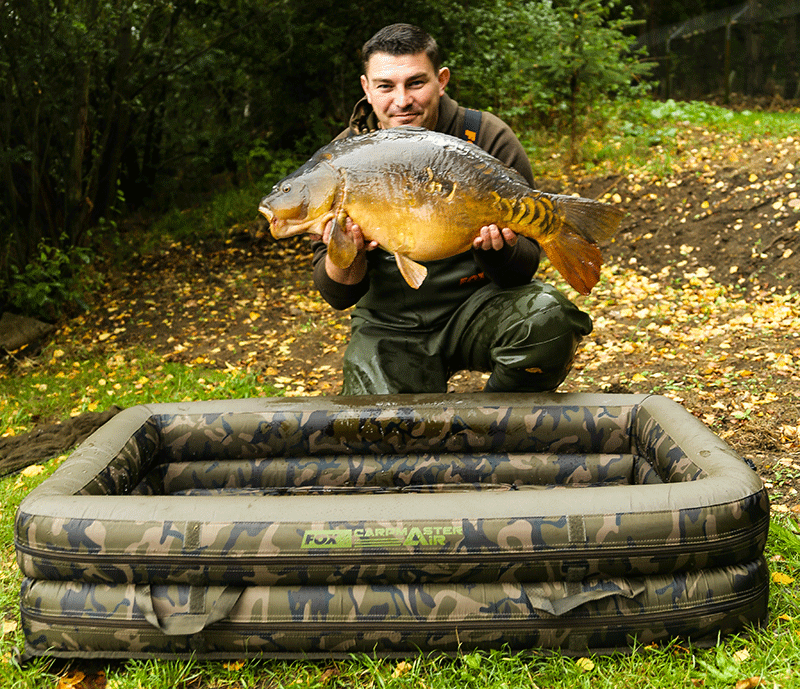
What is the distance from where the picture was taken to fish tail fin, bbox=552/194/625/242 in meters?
2.45

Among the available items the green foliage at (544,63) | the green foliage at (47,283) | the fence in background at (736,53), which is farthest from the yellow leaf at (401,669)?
the fence in background at (736,53)

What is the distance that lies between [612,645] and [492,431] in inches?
38.9

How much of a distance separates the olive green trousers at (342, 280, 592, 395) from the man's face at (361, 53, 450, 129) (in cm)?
83

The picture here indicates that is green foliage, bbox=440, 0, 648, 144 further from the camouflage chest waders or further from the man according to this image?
the camouflage chest waders

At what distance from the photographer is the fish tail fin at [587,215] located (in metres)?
2.45

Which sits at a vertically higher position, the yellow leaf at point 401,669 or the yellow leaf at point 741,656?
the yellow leaf at point 741,656

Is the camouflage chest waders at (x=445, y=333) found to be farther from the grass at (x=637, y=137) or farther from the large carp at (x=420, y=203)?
the grass at (x=637, y=137)

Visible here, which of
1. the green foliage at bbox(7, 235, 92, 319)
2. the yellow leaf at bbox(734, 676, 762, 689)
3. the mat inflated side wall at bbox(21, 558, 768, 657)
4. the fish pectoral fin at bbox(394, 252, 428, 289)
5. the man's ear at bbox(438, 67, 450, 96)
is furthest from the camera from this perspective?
the green foliage at bbox(7, 235, 92, 319)

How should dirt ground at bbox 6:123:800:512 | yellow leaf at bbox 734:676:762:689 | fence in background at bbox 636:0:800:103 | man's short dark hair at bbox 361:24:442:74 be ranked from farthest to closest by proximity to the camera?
fence in background at bbox 636:0:800:103
dirt ground at bbox 6:123:800:512
man's short dark hair at bbox 361:24:442:74
yellow leaf at bbox 734:676:762:689

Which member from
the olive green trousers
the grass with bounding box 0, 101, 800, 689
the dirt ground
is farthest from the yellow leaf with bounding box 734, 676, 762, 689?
the olive green trousers

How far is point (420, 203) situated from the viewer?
Answer: 2.36 m

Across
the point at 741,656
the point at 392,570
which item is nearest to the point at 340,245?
the point at 392,570

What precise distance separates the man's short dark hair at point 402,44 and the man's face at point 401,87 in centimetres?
2

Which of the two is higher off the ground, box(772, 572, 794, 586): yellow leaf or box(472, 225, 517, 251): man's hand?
box(472, 225, 517, 251): man's hand
